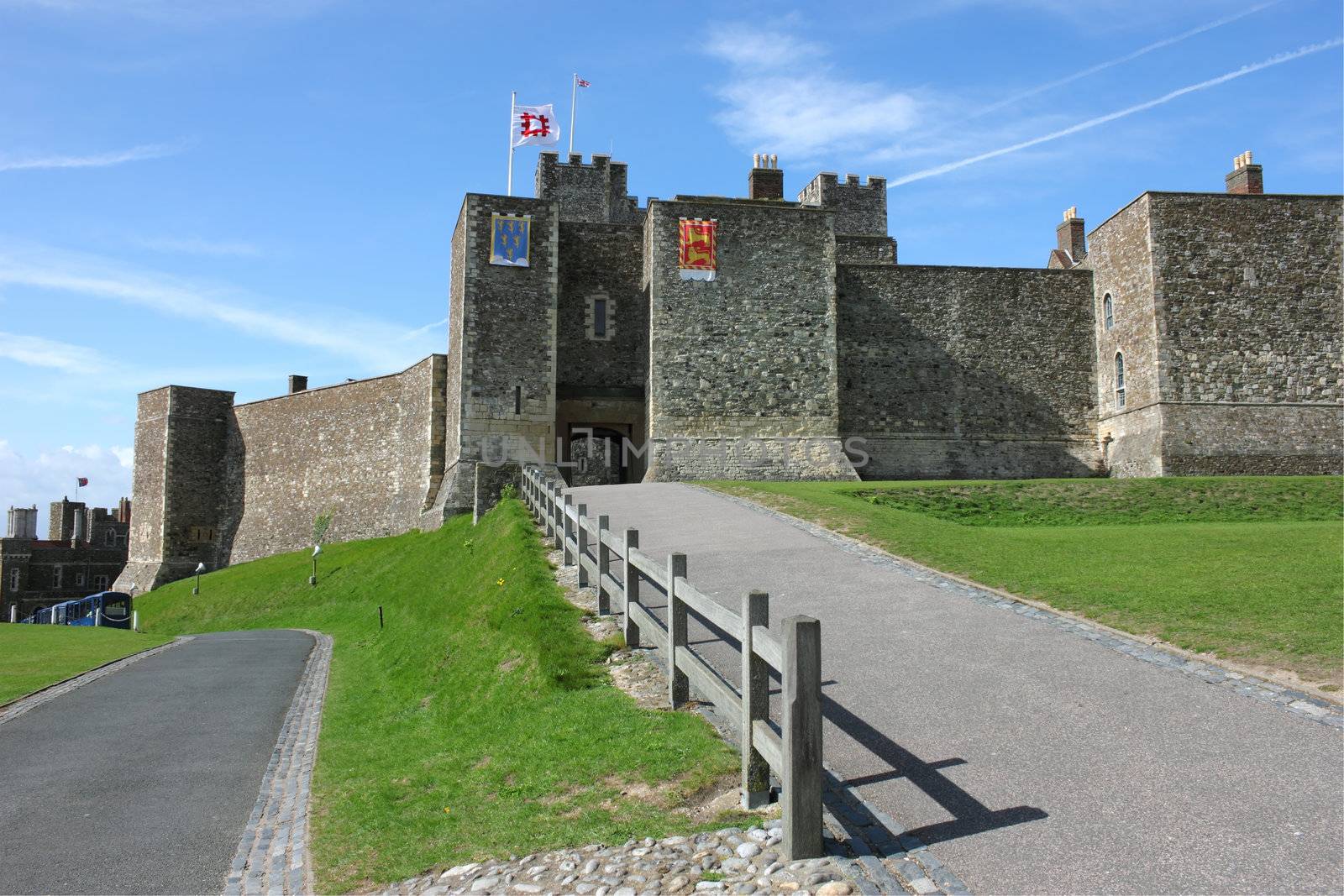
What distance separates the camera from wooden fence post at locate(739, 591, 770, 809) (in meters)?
5.52

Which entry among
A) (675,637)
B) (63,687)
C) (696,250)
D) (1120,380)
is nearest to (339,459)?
(696,250)

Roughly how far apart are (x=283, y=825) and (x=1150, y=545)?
11.7 metres

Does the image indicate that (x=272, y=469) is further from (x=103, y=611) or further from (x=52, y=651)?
(x=52, y=651)

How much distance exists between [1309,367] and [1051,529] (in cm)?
1454

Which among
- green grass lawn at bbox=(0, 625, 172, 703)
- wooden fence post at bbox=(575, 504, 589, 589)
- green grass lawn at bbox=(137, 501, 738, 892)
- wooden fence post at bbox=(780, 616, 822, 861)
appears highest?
wooden fence post at bbox=(575, 504, 589, 589)

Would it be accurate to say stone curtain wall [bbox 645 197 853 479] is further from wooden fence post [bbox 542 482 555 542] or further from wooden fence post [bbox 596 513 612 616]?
wooden fence post [bbox 596 513 612 616]

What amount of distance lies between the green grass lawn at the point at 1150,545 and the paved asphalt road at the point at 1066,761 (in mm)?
1165

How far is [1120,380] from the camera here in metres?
28.1

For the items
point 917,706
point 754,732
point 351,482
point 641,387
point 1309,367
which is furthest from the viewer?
point 351,482

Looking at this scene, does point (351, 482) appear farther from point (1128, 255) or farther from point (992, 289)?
point (1128, 255)

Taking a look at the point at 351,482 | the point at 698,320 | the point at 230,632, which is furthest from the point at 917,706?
the point at 351,482

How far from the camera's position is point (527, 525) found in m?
17.1

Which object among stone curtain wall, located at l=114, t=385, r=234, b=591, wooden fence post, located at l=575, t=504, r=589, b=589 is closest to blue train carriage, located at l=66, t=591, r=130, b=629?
stone curtain wall, located at l=114, t=385, r=234, b=591

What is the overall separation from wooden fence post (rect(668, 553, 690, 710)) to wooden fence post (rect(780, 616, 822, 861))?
2545 millimetres
